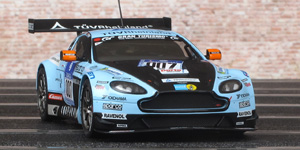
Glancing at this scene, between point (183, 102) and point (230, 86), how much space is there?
23.4 inches

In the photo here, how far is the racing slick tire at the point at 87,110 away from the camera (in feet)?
30.2

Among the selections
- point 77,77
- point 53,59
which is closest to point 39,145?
point 77,77

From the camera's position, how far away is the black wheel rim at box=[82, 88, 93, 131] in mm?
9297

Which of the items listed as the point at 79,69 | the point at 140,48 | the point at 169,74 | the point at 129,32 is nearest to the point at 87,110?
the point at 79,69

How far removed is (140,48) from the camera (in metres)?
10.5

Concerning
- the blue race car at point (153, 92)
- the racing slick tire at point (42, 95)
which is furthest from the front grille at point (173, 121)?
the racing slick tire at point (42, 95)

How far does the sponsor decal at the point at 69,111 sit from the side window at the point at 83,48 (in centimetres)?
61

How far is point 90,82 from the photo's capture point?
9.18 meters

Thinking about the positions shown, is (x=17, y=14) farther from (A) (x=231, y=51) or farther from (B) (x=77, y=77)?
(B) (x=77, y=77)

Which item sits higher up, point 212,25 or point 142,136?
point 142,136

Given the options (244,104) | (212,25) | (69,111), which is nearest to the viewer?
(244,104)

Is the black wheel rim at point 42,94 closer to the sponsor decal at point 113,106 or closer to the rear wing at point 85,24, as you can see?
the rear wing at point 85,24

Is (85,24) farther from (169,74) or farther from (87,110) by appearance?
(169,74)

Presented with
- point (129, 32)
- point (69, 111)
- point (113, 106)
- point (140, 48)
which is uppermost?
point (129, 32)
